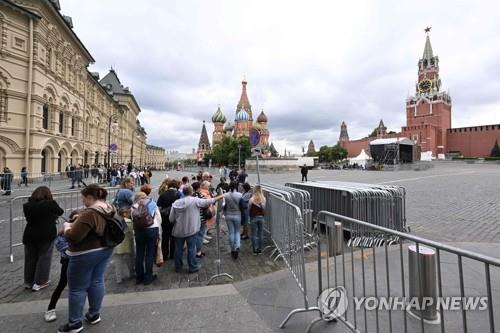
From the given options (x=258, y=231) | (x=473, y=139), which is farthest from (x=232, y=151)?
(x=473, y=139)

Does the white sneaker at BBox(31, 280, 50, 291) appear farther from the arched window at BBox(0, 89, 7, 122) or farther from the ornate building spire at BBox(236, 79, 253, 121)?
the ornate building spire at BBox(236, 79, 253, 121)

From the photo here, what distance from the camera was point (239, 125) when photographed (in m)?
91.8

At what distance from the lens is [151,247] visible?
435 cm

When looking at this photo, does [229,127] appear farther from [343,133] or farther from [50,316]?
[50,316]

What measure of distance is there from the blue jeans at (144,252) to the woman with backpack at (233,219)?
5.57 ft

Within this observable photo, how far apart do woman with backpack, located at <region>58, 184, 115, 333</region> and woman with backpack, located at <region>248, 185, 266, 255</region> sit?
10.1 ft

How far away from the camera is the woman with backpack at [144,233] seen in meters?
4.17

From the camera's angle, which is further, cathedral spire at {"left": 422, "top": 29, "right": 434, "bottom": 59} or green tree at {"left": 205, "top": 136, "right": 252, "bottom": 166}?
cathedral spire at {"left": 422, "top": 29, "right": 434, "bottom": 59}

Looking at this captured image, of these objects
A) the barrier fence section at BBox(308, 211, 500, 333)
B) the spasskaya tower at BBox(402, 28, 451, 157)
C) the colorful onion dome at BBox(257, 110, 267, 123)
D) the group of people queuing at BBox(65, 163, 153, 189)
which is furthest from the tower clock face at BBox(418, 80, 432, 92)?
the barrier fence section at BBox(308, 211, 500, 333)

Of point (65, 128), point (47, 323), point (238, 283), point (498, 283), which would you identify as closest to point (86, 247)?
point (47, 323)

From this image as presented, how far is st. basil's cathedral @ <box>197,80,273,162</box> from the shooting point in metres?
91.4

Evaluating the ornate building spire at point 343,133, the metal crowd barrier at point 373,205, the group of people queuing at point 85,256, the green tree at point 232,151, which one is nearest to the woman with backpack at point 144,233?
the group of people queuing at point 85,256

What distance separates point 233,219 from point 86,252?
3121mm

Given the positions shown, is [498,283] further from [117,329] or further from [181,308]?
[117,329]
